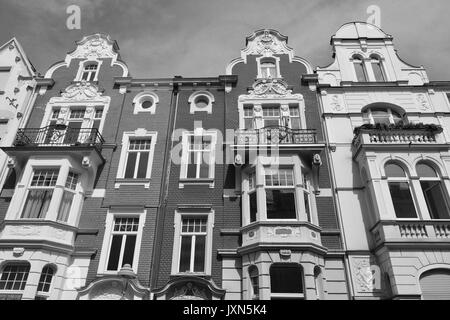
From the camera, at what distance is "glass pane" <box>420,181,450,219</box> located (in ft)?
46.4

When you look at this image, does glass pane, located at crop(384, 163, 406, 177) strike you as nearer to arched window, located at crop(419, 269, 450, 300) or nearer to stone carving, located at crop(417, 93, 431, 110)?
arched window, located at crop(419, 269, 450, 300)

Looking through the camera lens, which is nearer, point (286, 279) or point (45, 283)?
point (286, 279)

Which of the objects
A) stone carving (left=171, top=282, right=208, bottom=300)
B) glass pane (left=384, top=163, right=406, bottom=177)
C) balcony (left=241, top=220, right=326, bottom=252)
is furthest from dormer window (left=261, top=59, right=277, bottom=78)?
stone carving (left=171, top=282, right=208, bottom=300)

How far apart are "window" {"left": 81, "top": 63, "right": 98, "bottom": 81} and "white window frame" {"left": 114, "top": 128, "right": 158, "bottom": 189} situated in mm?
4953

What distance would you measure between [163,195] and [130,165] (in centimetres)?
250

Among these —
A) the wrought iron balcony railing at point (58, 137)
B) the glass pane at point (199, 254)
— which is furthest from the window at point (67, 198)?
the glass pane at point (199, 254)

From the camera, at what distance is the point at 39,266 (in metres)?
13.0

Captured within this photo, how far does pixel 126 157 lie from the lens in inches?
658

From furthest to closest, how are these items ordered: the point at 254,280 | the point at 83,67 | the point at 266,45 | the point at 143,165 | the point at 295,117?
the point at 266,45 → the point at 83,67 → the point at 295,117 → the point at 143,165 → the point at 254,280

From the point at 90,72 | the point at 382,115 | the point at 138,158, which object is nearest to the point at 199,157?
the point at 138,158

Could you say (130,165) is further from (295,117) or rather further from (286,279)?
(286,279)
